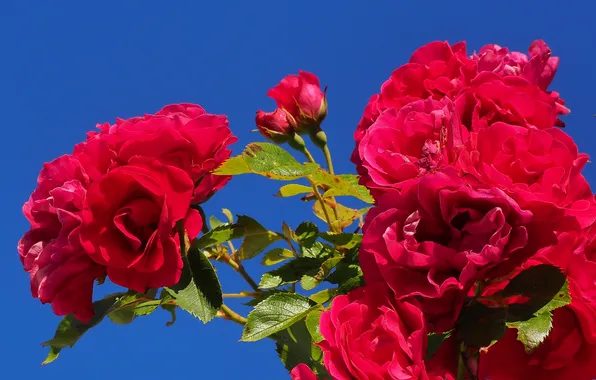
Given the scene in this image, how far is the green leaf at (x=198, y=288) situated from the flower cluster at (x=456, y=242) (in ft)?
0.62

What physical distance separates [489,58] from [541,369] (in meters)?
0.40

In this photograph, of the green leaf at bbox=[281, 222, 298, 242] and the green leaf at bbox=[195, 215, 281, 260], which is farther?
the green leaf at bbox=[281, 222, 298, 242]

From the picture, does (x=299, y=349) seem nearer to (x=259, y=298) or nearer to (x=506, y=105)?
(x=259, y=298)

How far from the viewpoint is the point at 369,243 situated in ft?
2.40

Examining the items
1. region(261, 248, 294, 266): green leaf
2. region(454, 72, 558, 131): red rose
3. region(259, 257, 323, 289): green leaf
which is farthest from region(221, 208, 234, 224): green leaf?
region(454, 72, 558, 131): red rose

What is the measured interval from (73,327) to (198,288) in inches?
9.2

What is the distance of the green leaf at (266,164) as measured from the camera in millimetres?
951

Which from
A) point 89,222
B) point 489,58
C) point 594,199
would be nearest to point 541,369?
point 594,199

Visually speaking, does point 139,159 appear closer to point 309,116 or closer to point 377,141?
point 377,141

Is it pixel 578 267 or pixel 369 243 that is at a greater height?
pixel 369 243

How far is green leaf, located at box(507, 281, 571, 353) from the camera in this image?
70 cm

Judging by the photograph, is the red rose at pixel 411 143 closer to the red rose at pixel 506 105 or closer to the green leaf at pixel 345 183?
the red rose at pixel 506 105

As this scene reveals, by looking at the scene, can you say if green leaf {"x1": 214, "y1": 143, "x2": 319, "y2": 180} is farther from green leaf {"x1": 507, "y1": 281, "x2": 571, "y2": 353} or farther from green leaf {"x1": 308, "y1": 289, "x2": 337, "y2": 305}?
green leaf {"x1": 507, "y1": 281, "x2": 571, "y2": 353}

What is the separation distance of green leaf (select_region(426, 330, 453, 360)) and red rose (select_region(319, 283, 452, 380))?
A: 0.01m
